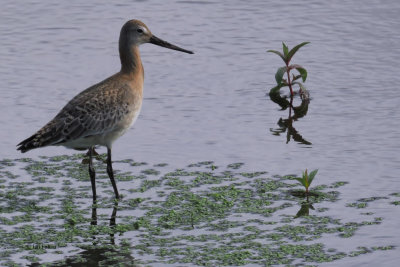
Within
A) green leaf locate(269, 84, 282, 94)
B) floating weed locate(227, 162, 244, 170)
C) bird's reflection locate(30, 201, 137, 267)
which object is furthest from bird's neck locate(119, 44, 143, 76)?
green leaf locate(269, 84, 282, 94)

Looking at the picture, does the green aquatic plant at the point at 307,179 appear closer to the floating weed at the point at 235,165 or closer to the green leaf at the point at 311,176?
the green leaf at the point at 311,176

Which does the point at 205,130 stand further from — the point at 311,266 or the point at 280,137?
the point at 311,266

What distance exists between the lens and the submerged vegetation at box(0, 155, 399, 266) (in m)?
9.72

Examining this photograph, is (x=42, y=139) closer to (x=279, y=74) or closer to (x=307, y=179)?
(x=307, y=179)

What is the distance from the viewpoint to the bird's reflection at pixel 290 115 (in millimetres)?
13398

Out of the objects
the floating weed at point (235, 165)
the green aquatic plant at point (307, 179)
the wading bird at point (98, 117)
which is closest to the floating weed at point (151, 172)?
the wading bird at point (98, 117)

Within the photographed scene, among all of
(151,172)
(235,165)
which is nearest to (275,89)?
(235,165)

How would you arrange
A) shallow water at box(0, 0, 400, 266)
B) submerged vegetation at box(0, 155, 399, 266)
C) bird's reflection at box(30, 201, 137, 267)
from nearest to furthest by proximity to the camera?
bird's reflection at box(30, 201, 137, 267)
submerged vegetation at box(0, 155, 399, 266)
shallow water at box(0, 0, 400, 266)

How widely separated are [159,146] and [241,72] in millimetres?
3384

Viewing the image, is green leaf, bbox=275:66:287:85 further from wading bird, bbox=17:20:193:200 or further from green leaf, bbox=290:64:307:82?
wading bird, bbox=17:20:193:200

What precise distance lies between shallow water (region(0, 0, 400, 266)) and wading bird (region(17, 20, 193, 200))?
35.3 inches

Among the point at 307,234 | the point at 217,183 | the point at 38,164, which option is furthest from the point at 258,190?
the point at 38,164

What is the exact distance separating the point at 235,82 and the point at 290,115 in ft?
4.83

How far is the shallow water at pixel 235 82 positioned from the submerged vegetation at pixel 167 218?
26 centimetres
